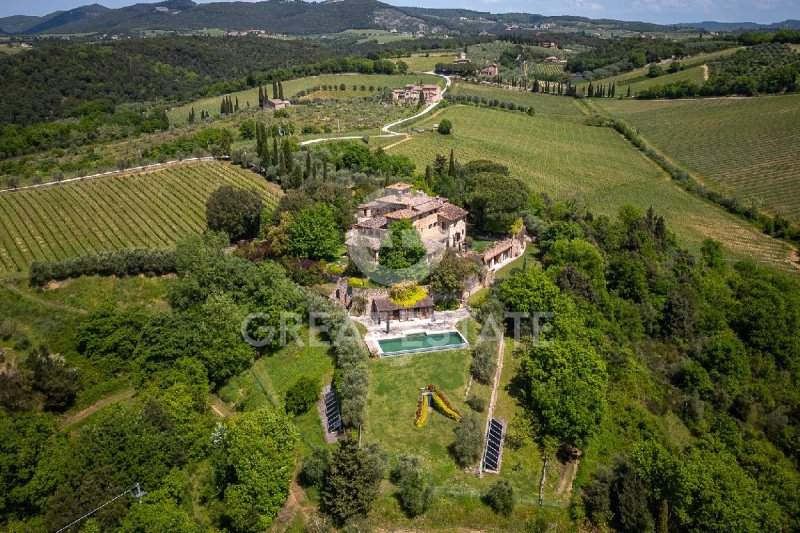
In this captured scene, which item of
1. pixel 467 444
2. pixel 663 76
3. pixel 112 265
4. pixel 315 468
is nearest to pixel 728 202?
pixel 467 444

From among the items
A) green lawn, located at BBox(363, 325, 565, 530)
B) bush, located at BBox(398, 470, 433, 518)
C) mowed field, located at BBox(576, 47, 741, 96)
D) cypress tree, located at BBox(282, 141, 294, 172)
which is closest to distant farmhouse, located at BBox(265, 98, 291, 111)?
cypress tree, located at BBox(282, 141, 294, 172)

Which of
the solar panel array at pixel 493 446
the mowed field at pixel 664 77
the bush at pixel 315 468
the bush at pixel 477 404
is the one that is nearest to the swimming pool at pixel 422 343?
the bush at pixel 477 404

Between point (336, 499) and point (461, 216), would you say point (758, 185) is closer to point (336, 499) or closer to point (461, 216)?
point (461, 216)

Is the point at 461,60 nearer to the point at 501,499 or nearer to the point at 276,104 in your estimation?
the point at 276,104

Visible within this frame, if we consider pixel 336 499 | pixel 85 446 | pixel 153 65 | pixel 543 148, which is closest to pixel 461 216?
pixel 336 499

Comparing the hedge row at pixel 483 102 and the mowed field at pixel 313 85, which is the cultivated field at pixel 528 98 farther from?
the mowed field at pixel 313 85

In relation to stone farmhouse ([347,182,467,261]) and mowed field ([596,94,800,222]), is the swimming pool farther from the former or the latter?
mowed field ([596,94,800,222])
